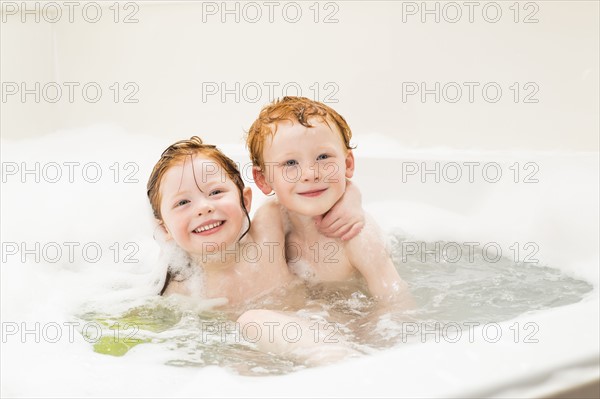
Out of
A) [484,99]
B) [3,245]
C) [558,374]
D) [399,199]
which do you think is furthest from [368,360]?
[484,99]

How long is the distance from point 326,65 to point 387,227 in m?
0.51

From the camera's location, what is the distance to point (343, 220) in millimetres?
1216

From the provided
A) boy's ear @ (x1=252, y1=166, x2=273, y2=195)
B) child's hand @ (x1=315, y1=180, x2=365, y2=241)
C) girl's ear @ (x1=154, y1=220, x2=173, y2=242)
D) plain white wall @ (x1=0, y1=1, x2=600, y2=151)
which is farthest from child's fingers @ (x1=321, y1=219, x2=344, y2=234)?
plain white wall @ (x1=0, y1=1, x2=600, y2=151)

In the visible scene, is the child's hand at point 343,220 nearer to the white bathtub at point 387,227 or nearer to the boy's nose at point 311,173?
the boy's nose at point 311,173

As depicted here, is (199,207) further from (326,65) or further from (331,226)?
(326,65)

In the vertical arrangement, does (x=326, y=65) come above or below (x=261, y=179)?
above

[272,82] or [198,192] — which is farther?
[272,82]

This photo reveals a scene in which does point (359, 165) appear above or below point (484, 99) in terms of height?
below

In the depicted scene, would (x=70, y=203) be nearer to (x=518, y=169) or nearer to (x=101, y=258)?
(x=101, y=258)

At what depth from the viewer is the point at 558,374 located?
604 millimetres

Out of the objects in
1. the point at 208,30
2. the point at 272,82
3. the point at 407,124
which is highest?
the point at 208,30

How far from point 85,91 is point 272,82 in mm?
580

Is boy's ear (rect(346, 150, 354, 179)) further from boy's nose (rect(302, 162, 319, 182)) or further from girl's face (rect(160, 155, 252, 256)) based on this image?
girl's face (rect(160, 155, 252, 256))

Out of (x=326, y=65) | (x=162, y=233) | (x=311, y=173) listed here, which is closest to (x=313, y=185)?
(x=311, y=173)
